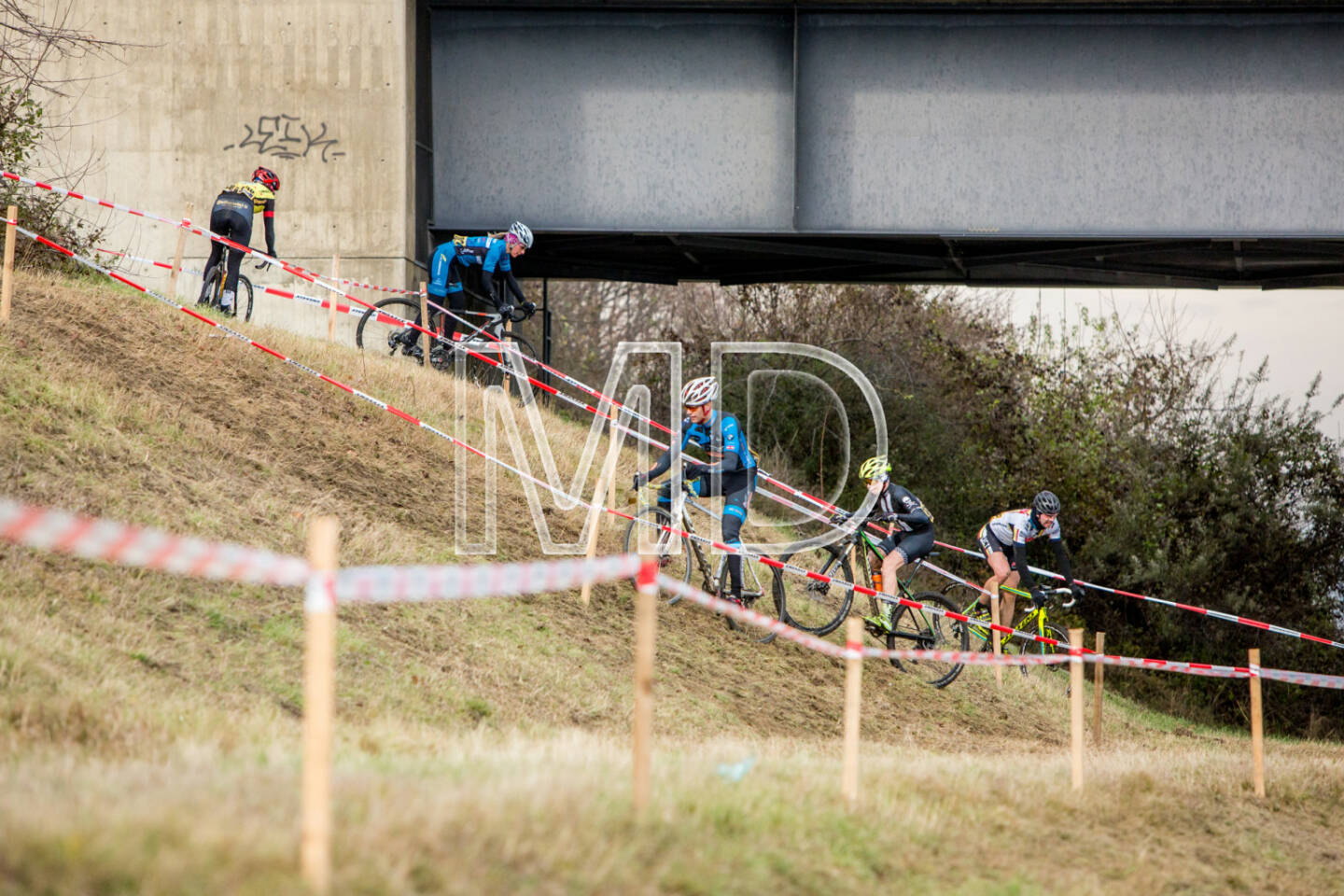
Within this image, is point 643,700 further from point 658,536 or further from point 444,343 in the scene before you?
point 444,343

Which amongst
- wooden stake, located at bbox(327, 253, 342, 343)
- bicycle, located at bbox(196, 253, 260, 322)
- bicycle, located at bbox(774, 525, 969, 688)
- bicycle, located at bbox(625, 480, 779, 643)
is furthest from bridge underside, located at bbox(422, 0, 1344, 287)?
bicycle, located at bbox(625, 480, 779, 643)

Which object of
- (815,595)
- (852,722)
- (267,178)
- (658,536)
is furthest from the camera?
(267,178)

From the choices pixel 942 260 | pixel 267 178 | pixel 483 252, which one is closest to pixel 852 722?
pixel 483 252

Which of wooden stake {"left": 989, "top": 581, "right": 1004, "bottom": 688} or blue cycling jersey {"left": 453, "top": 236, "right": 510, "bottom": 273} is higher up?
blue cycling jersey {"left": 453, "top": 236, "right": 510, "bottom": 273}

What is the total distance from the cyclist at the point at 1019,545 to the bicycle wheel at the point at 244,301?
9.95 m

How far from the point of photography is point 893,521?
13.5 meters

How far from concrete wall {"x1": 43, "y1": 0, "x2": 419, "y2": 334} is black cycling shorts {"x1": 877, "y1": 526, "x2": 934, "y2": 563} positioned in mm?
10308

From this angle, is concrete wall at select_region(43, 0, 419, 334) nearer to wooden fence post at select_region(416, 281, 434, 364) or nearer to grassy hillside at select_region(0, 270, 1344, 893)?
wooden fence post at select_region(416, 281, 434, 364)

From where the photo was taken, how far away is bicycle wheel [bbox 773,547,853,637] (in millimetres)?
13070

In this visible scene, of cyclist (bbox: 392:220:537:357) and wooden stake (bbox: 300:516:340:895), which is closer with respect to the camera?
wooden stake (bbox: 300:516:340:895)

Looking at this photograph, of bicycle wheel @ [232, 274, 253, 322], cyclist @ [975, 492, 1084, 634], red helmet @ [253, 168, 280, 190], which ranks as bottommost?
cyclist @ [975, 492, 1084, 634]

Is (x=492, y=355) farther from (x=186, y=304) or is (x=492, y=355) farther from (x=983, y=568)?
(x=983, y=568)

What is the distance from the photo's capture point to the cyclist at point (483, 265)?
1798cm

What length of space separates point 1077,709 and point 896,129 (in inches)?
525
